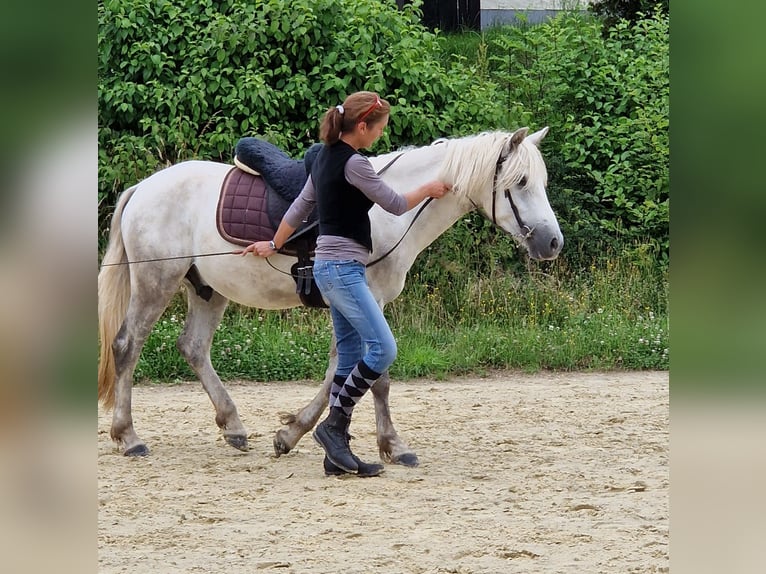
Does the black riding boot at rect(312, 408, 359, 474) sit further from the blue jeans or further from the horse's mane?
the horse's mane

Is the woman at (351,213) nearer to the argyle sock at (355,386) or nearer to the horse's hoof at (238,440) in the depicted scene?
the argyle sock at (355,386)

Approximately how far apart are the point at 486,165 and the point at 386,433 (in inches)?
59.8

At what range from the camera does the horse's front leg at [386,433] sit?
5.44 metres

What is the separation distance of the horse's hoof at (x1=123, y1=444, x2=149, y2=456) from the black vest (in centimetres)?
179

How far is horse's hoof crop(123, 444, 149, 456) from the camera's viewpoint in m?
5.74

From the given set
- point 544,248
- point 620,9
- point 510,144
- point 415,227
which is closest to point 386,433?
point 415,227

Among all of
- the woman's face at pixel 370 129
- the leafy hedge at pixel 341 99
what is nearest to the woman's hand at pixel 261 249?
the woman's face at pixel 370 129

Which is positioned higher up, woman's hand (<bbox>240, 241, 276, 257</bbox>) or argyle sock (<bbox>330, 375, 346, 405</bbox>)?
woman's hand (<bbox>240, 241, 276, 257</bbox>)

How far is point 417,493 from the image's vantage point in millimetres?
4883

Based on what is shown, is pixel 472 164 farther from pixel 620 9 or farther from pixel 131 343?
pixel 620 9

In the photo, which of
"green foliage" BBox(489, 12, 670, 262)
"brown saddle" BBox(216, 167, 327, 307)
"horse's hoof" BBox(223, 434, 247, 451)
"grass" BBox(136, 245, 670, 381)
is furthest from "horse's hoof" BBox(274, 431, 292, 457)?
"green foliage" BBox(489, 12, 670, 262)
